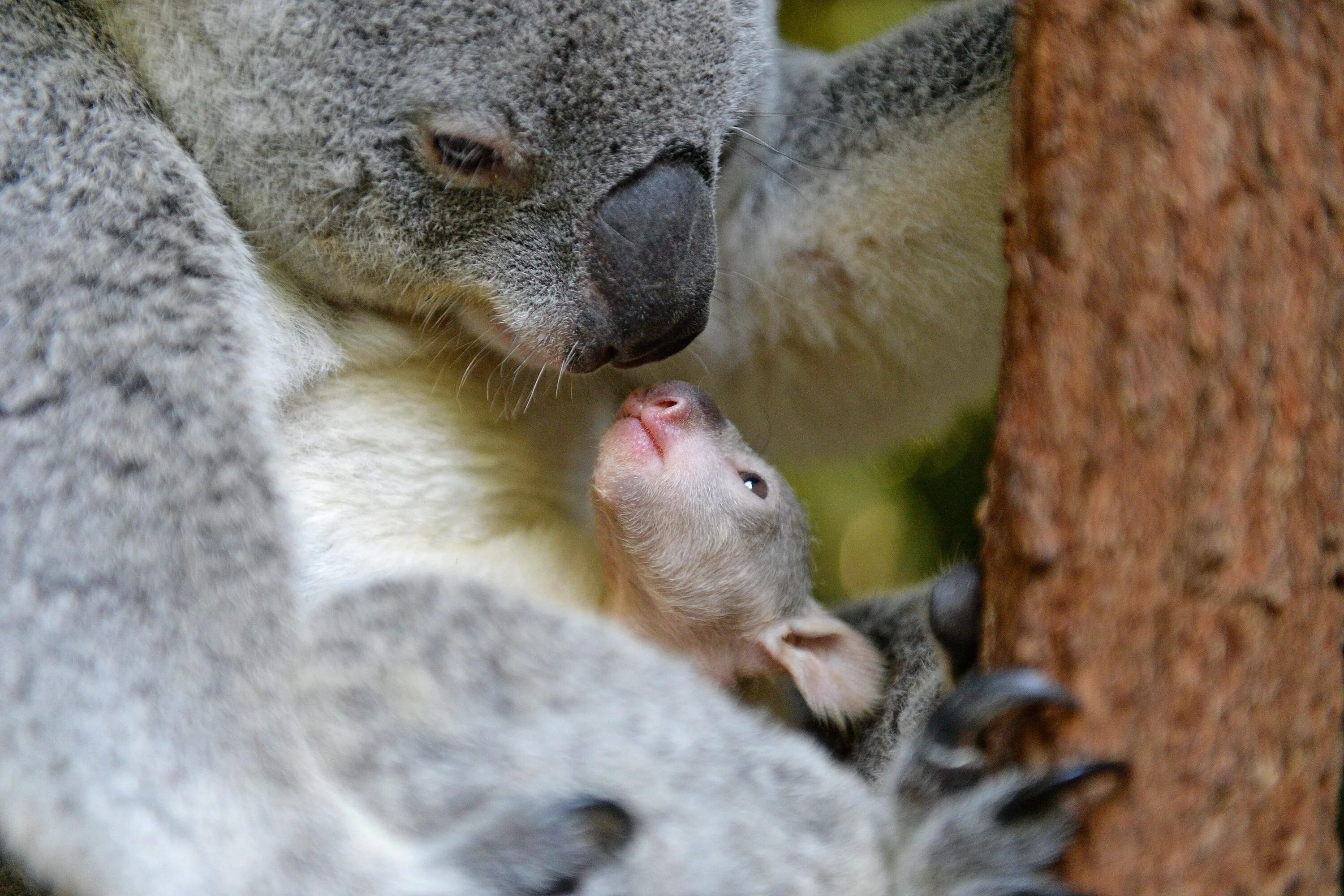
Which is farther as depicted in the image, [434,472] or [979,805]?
[434,472]

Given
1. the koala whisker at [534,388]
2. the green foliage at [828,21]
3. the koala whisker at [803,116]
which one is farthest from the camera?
the green foliage at [828,21]

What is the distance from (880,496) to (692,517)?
7.95 ft

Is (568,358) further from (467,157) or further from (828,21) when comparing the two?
(828,21)

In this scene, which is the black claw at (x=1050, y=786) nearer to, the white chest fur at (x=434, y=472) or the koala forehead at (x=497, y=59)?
the white chest fur at (x=434, y=472)

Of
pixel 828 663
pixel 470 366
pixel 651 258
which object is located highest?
pixel 651 258

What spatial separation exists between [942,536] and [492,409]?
2.23 meters

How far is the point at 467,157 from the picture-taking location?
1792mm

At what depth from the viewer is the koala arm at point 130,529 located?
1.43 meters

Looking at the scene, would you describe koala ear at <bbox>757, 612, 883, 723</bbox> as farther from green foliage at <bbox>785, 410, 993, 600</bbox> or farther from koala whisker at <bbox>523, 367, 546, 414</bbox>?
green foliage at <bbox>785, 410, 993, 600</bbox>

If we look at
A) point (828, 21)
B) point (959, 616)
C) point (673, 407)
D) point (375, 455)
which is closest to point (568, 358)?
point (673, 407)

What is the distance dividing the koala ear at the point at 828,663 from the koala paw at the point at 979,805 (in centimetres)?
40

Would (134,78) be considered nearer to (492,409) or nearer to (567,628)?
(492,409)

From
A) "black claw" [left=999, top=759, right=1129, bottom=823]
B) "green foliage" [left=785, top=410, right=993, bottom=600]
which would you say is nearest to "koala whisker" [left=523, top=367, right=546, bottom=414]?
"black claw" [left=999, top=759, right=1129, bottom=823]

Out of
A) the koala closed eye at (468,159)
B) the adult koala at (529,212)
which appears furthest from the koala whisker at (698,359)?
the koala closed eye at (468,159)
